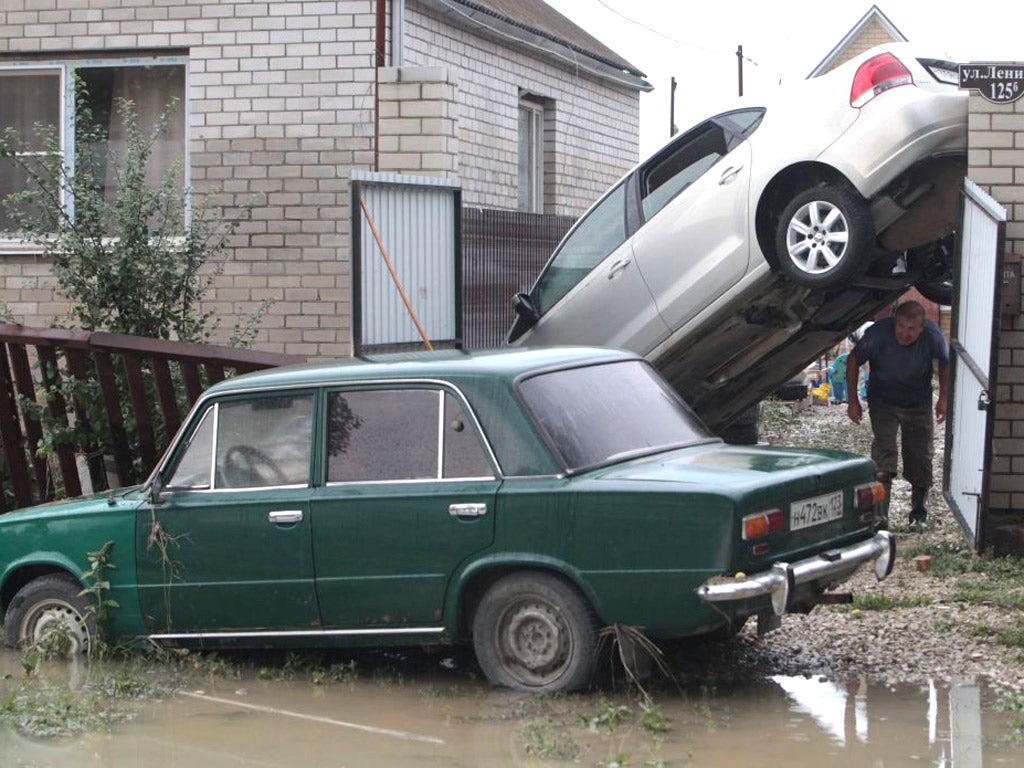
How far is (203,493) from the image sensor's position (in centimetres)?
718

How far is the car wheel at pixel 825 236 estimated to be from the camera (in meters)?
9.92

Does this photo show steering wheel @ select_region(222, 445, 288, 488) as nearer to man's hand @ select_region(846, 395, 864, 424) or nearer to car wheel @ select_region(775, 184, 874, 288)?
car wheel @ select_region(775, 184, 874, 288)

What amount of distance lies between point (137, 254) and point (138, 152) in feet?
2.44

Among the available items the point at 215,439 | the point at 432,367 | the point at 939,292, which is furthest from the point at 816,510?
the point at 939,292

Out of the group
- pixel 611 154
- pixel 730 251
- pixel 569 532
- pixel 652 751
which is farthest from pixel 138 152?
pixel 611 154

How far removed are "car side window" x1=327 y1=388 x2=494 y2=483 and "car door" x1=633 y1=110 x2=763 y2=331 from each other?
13.6 ft

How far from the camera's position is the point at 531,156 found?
17328 mm

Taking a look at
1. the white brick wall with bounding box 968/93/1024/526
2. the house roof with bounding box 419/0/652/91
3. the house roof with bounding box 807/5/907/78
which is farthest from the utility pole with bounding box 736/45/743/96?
the white brick wall with bounding box 968/93/1024/526

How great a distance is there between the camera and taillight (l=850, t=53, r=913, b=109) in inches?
387

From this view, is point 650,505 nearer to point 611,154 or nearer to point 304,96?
point 304,96

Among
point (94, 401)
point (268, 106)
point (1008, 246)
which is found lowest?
point (94, 401)

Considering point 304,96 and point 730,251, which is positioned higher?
point 304,96

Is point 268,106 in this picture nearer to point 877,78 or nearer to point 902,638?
point 877,78

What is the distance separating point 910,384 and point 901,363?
149 mm
